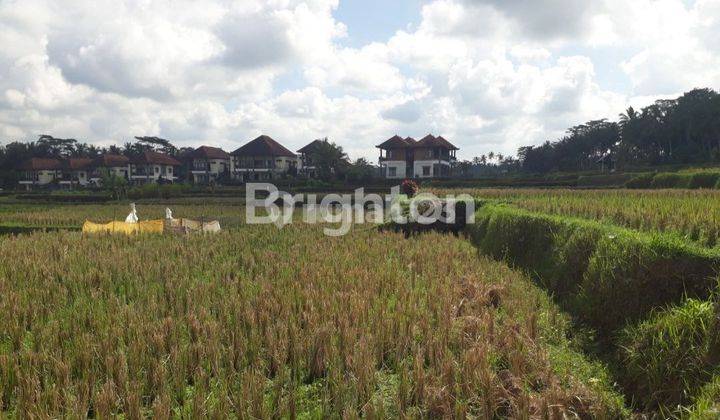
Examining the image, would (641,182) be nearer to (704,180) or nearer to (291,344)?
(704,180)

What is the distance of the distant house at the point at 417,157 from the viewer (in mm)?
52656

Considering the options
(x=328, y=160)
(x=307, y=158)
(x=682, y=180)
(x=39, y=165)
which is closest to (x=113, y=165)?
(x=39, y=165)

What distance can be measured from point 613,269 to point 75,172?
76.1 meters

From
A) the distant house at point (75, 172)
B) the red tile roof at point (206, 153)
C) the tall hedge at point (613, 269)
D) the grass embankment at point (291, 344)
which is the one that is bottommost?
the grass embankment at point (291, 344)

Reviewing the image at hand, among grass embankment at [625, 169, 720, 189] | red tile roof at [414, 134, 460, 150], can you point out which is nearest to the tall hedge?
grass embankment at [625, 169, 720, 189]

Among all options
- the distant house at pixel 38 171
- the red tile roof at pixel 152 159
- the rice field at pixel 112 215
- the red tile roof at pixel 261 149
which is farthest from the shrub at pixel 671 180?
the distant house at pixel 38 171

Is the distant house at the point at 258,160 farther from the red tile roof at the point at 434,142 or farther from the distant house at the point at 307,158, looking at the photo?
the red tile roof at the point at 434,142

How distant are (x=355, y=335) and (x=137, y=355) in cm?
200

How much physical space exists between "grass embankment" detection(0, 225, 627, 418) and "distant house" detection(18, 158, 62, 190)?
68339mm

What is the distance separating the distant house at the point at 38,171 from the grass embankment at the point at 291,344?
68.3m

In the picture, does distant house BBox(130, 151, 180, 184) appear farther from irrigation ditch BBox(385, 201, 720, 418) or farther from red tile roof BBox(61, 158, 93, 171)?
irrigation ditch BBox(385, 201, 720, 418)

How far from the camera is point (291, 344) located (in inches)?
195

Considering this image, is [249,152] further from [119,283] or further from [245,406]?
[245,406]

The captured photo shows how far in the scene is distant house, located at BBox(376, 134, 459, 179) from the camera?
2073 inches
